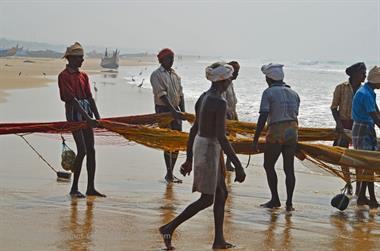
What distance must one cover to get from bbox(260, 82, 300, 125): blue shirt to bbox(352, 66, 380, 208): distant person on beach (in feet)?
2.30

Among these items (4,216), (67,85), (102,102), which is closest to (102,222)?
(4,216)

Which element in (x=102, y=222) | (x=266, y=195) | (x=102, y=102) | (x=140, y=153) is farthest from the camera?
(x=102, y=102)

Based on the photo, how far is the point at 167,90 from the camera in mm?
8219

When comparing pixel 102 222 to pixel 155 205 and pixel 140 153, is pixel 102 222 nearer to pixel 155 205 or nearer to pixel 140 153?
pixel 155 205

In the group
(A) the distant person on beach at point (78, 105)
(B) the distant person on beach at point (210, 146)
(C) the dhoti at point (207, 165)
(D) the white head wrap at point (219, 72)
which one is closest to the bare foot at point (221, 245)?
(B) the distant person on beach at point (210, 146)

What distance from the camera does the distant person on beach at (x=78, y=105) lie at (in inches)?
279

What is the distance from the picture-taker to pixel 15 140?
429 inches

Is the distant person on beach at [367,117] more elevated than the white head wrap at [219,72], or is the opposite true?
the white head wrap at [219,72]

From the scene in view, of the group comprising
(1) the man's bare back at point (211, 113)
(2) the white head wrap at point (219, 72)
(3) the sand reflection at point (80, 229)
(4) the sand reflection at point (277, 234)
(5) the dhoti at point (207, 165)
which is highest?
(2) the white head wrap at point (219, 72)

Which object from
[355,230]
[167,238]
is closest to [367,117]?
[355,230]

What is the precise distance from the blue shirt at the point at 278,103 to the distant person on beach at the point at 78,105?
5.88 feet

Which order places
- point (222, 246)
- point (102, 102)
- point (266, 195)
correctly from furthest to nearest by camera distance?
point (102, 102), point (266, 195), point (222, 246)

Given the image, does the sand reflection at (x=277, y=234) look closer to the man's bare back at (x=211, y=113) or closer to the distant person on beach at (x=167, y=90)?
the man's bare back at (x=211, y=113)

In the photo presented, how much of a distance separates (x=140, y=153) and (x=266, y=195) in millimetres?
3206
